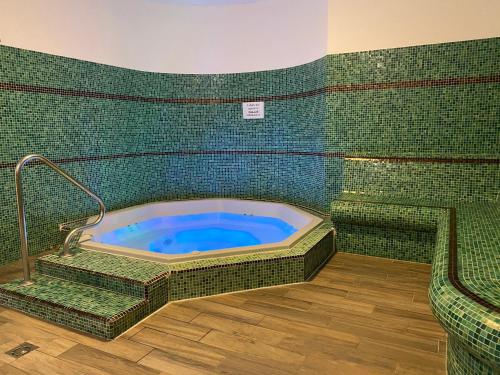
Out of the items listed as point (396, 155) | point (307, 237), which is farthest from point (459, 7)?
point (307, 237)

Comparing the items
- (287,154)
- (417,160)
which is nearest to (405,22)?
(417,160)

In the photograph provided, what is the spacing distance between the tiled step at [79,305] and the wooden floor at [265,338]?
0.20 feet

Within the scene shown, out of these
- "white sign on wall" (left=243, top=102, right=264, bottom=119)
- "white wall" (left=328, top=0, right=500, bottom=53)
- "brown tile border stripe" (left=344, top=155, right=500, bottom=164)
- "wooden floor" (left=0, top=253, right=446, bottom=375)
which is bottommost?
"wooden floor" (left=0, top=253, right=446, bottom=375)

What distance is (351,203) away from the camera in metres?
3.56

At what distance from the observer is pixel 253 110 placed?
5105mm

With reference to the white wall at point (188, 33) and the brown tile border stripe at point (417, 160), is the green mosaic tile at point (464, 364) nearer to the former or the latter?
the brown tile border stripe at point (417, 160)

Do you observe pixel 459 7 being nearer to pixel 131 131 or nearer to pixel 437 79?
pixel 437 79

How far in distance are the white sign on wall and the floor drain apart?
12.1 ft

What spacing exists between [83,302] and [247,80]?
3.57 m

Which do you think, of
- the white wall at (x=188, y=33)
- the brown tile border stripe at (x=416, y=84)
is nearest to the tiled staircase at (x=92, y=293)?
the white wall at (x=188, y=33)

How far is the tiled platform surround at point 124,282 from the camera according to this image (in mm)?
2385

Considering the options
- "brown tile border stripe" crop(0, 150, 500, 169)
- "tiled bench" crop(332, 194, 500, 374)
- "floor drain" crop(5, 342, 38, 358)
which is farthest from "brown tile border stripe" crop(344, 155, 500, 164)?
"floor drain" crop(5, 342, 38, 358)

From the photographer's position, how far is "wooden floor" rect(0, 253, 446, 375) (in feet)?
6.42

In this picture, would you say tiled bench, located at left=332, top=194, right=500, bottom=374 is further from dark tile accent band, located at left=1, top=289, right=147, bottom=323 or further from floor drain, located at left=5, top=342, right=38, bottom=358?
floor drain, located at left=5, top=342, right=38, bottom=358
